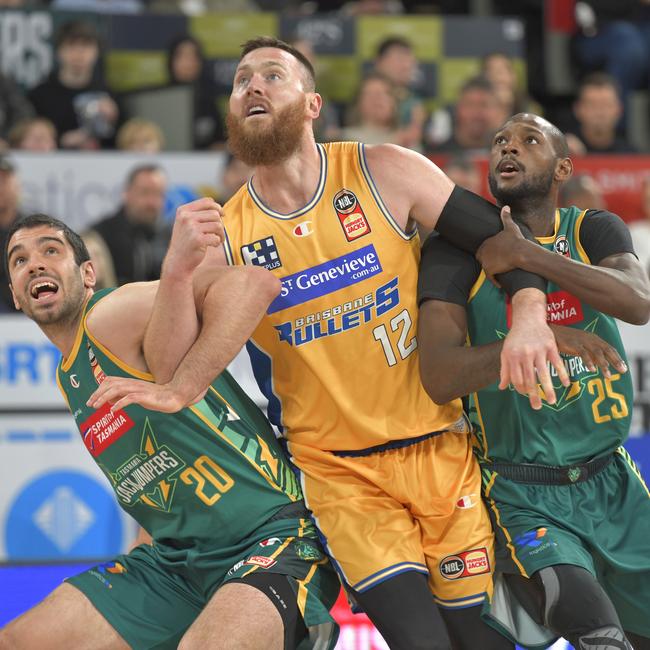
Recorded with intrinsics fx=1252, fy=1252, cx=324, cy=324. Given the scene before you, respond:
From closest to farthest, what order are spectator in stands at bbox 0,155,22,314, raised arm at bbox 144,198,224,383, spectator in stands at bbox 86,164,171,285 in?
raised arm at bbox 144,198,224,383, spectator in stands at bbox 0,155,22,314, spectator in stands at bbox 86,164,171,285

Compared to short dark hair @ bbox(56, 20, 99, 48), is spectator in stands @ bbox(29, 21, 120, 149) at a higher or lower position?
lower

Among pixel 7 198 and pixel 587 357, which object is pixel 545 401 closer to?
pixel 587 357

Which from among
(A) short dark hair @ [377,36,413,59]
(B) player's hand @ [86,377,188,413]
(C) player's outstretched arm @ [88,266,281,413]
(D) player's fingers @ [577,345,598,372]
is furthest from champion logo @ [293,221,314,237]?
(A) short dark hair @ [377,36,413,59]

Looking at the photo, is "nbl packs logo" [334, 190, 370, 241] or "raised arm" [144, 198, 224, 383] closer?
"raised arm" [144, 198, 224, 383]

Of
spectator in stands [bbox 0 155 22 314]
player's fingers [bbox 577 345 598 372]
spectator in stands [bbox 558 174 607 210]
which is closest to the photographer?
player's fingers [bbox 577 345 598 372]

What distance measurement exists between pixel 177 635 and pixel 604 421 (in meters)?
1.67

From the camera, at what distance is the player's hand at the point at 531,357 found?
3816 millimetres

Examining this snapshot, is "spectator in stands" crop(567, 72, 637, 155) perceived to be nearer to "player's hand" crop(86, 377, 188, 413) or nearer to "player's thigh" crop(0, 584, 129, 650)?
"player's hand" crop(86, 377, 188, 413)

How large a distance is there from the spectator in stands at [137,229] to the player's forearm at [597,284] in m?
4.78

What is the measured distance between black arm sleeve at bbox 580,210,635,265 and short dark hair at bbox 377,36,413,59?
21.5ft

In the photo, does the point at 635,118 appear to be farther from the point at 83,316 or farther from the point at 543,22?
the point at 83,316

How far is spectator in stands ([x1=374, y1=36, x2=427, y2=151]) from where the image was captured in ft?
33.2

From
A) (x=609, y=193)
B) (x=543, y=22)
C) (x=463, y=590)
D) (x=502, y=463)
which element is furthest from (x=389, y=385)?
(x=543, y=22)

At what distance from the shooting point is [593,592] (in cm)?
393
